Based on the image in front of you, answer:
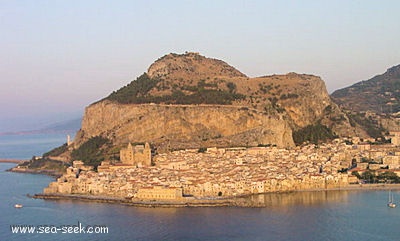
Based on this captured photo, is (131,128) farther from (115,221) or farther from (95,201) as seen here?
→ (115,221)

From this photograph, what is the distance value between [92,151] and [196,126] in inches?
267

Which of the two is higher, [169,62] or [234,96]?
[169,62]

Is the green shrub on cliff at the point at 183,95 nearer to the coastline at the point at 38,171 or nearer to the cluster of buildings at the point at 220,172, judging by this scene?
the cluster of buildings at the point at 220,172

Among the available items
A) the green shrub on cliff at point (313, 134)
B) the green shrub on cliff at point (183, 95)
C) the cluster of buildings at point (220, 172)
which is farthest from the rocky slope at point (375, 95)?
the cluster of buildings at point (220, 172)

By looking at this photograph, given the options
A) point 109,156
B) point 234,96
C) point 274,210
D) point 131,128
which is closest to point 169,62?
point 234,96

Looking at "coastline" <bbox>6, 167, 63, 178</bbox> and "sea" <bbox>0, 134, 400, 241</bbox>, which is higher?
"coastline" <bbox>6, 167, 63, 178</bbox>

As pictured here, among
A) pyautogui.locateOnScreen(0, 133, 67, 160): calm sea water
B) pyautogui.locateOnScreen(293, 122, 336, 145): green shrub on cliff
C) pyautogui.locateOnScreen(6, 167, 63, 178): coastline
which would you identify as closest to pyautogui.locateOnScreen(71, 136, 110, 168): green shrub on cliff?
pyautogui.locateOnScreen(6, 167, 63, 178): coastline

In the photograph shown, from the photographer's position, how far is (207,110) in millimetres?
44594

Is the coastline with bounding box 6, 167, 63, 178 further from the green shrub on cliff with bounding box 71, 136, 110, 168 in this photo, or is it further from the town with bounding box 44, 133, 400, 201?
the town with bounding box 44, 133, 400, 201

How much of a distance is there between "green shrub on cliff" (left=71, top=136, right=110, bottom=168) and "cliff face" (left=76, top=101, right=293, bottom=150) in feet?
2.03

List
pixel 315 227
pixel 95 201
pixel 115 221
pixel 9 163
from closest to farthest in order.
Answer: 1. pixel 315 227
2. pixel 115 221
3. pixel 95 201
4. pixel 9 163

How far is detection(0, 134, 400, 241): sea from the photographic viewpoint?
21.5 metres

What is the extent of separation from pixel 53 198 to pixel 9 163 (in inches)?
871

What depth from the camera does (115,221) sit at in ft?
78.7
